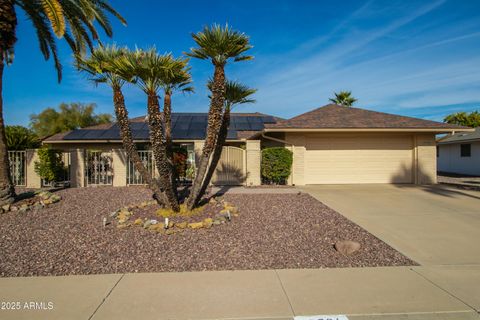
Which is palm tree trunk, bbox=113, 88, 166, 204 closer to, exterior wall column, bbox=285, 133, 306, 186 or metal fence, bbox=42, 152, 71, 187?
exterior wall column, bbox=285, 133, 306, 186

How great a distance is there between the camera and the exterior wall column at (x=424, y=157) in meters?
13.4

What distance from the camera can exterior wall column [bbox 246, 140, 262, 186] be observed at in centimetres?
1276

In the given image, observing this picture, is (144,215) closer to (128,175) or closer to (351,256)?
(351,256)

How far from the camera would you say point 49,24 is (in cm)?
1040

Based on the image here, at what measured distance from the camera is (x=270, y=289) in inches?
141

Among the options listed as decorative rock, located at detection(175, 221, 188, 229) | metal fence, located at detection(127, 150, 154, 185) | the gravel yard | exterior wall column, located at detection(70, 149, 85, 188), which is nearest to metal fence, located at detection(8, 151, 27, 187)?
exterior wall column, located at detection(70, 149, 85, 188)

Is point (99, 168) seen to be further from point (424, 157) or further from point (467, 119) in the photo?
point (467, 119)

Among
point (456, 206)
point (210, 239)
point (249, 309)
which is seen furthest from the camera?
point (456, 206)

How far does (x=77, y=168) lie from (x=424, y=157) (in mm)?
16753

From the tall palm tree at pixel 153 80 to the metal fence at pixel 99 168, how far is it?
24.8ft

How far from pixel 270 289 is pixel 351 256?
6.19 ft

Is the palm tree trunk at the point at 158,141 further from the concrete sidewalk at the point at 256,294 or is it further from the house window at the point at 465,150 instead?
the house window at the point at 465,150

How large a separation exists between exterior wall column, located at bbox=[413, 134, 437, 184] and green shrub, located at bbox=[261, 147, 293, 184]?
6514mm

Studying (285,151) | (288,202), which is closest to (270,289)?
(288,202)
